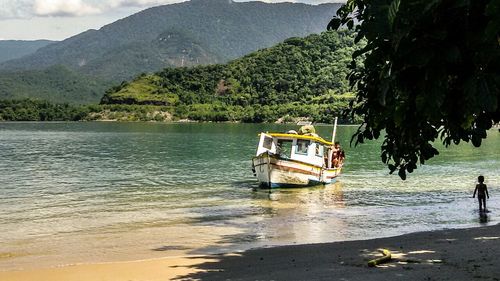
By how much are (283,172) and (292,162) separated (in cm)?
97

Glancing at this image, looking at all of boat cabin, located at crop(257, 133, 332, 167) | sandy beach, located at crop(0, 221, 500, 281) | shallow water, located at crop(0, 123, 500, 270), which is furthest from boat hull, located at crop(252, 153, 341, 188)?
sandy beach, located at crop(0, 221, 500, 281)

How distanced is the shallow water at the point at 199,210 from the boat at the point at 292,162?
107 cm

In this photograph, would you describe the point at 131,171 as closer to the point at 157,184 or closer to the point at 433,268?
the point at 157,184

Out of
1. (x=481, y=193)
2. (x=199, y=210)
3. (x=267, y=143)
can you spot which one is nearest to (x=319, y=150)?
(x=267, y=143)

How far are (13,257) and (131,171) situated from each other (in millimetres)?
32528

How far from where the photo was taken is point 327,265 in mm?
13820

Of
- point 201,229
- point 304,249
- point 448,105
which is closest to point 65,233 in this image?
point 201,229

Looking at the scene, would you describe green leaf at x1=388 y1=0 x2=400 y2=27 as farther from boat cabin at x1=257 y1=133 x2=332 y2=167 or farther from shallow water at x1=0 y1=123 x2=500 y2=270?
boat cabin at x1=257 y1=133 x2=332 y2=167

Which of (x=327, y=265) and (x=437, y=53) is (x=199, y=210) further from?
(x=437, y=53)

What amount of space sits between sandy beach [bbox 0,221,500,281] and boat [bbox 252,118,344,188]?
18.5m

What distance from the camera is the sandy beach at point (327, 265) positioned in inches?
486

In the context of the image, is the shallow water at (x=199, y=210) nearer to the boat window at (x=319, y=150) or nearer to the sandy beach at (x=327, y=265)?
the sandy beach at (x=327, y=265)

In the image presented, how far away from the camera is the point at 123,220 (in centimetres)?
2528

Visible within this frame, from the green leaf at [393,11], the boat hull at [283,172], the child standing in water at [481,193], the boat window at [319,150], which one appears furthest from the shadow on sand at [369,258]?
the boat window at [319,150]
